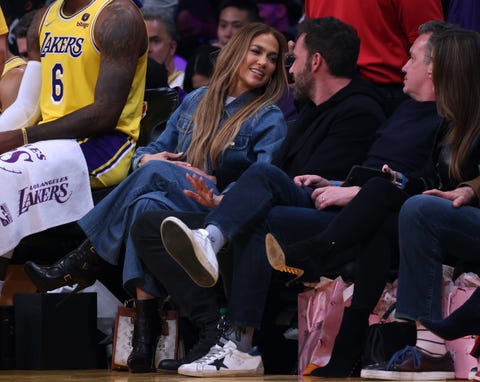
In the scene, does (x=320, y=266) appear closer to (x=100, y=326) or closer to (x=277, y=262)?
(x=277, y=262)

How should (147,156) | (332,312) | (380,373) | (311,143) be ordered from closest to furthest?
(380,373) → (332,312) → (311,143) → (147,156)

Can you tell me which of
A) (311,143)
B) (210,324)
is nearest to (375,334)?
(210,324)

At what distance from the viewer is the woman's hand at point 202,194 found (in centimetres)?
463

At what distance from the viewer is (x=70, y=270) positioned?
5.03 m

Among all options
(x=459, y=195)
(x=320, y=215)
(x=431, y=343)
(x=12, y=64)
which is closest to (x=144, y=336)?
(x=320, y=215)

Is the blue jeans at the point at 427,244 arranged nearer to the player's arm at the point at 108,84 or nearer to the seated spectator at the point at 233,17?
the player's arm at the point at 108,84

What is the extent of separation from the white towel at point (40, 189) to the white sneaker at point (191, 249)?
115cm

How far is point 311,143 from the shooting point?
4973 millimetres

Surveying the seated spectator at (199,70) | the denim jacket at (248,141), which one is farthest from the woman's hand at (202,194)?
the seated spectator at (199,70)

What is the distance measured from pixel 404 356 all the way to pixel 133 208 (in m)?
1.44

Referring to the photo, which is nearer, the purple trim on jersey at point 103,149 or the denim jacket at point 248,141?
the denim jacket at point 248,141

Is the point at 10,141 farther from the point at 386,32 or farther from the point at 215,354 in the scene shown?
the point at 386,32

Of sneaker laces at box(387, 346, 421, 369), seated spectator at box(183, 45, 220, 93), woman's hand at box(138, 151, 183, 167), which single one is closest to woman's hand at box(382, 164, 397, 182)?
sneaker laces at box(387, 346, 421, 369)

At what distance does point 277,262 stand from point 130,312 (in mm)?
1055
